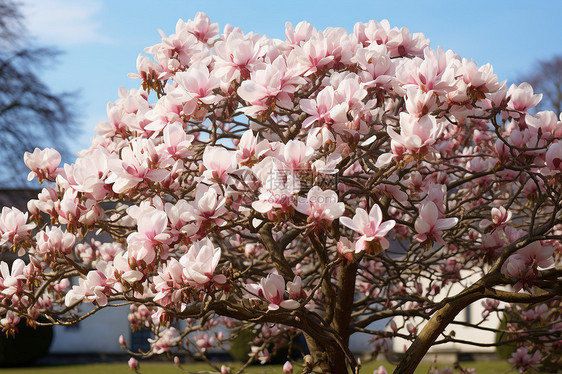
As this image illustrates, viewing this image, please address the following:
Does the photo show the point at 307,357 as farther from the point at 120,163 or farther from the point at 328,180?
the point at 120,163

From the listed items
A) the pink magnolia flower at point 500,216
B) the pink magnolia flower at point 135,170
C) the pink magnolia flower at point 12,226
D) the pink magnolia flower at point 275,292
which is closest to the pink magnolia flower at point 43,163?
the pink magnolia flower at point 12,226

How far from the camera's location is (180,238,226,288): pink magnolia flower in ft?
8.34

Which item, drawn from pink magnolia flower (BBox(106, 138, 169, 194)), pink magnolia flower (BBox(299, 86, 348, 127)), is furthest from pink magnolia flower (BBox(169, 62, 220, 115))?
pink magnolia flower (BBox(299, 86, 348, 127))

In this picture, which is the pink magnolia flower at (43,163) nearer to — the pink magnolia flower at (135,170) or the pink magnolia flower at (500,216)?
the pink magnolia flower at (135,170)

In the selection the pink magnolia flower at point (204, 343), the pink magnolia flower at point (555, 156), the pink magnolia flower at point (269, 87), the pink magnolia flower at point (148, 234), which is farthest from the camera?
the pink magnolia flower at point (204, 343)

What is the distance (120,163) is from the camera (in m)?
2.69

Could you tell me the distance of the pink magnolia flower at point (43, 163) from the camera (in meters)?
3.34

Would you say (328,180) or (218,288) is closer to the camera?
(218,288)

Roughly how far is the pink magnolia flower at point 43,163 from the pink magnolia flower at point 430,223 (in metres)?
1.82

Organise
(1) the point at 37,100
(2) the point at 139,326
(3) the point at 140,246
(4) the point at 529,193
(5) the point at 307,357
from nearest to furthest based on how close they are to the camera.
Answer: (3) the point at 140,246, (5) the point at 307,357, (4) the point at 529,193, (2) the point at 139,326, (1) the point at 37,100

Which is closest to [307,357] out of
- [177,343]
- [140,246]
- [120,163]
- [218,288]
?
[218,288]

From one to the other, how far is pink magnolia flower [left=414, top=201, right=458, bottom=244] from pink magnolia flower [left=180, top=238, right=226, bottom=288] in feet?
2.83

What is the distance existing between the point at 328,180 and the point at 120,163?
99 centimetres

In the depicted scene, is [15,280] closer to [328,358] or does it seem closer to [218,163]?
[218,163]
